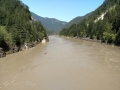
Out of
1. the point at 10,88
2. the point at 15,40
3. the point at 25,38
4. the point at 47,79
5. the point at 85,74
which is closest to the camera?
the point at 10,88

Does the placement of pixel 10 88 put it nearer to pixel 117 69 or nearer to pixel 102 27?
pixel 117 69

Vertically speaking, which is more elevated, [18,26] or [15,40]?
[18,26]

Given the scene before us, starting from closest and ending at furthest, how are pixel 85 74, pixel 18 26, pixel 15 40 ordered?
1. pixel 85 74
2. pixel 15 40
3. pixel 18 26

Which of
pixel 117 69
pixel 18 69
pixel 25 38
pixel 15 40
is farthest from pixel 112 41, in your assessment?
pixel 18 69

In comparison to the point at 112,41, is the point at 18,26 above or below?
above

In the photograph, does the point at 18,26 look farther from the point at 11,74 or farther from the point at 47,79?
the point at 47,79

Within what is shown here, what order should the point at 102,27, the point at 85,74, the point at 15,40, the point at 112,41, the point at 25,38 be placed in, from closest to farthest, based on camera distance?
1. the point at 85,74
2. the point at 15,40
3. the point at 25,38
4. the point at 112,41
5. the point at 102,27

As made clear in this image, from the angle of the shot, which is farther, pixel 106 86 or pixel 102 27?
pixel 102 27

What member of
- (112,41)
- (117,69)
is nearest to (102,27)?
(112,41)

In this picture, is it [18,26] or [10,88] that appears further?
[18,26]
